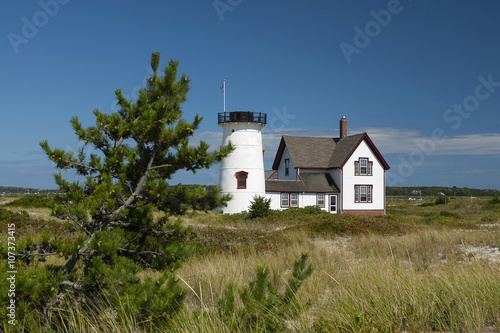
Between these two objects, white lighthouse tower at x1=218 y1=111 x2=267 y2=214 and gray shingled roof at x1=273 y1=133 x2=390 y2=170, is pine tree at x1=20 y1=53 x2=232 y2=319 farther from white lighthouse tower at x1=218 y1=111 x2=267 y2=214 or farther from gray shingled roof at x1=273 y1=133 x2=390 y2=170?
gray shingled roof at x1=273 y1=133 x2=390 y2=170

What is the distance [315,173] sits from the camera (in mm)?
41094

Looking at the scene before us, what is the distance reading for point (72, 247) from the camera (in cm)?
562

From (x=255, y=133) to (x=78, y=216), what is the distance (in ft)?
98.3

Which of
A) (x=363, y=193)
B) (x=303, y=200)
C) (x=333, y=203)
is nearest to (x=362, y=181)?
(x=363, y=193)

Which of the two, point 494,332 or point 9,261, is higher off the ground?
point 9,261

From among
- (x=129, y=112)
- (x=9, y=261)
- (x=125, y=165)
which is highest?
(x=129, y=112)

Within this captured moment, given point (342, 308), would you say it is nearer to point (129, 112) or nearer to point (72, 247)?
point (72, 247)

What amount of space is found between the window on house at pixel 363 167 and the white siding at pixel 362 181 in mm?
288

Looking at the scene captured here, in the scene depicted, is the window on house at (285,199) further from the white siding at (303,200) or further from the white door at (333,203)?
the white door at (333,203)

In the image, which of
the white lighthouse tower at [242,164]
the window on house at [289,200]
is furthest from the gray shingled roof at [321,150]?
the white lighthouse tower at [242,164]

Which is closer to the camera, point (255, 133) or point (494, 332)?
point (494, 332)

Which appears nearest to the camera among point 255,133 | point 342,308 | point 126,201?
point 342,308

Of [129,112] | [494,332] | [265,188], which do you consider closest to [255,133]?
[265,188]

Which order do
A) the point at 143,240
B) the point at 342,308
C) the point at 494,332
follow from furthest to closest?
1. the point at 143,240
2. the point at 342,308
3. the point at 494,332
